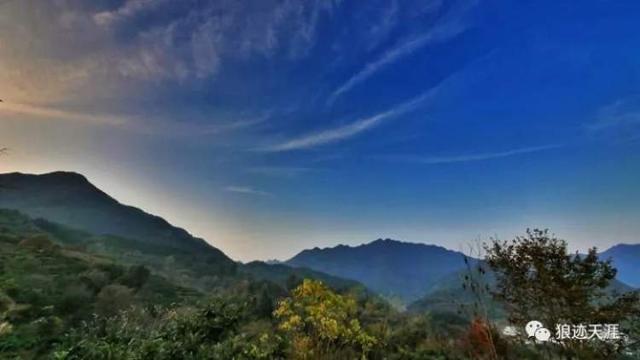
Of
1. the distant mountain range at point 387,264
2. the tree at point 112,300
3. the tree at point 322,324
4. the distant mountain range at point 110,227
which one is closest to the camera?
the tree at point 322,324

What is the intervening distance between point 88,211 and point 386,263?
84719 millimetres

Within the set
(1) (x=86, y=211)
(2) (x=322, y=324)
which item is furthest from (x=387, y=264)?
(2) (x=322, y=324)

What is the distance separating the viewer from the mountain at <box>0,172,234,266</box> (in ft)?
242

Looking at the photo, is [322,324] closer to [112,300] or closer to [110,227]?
[112,300]

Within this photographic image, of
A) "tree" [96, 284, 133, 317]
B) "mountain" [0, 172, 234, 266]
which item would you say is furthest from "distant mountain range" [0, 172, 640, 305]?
"tree" [96, 284, 133, 317]

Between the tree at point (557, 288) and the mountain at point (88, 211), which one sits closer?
the tree at point (557, 288)

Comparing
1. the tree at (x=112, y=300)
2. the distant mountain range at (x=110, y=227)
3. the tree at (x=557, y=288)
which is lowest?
the tree at (x=112, y=300)

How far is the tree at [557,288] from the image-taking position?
691cm

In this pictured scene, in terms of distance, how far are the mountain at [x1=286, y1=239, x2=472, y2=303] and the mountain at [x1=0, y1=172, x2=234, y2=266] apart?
3768 centimetres

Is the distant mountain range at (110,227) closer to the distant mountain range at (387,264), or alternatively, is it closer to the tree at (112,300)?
the tree at (112,300)

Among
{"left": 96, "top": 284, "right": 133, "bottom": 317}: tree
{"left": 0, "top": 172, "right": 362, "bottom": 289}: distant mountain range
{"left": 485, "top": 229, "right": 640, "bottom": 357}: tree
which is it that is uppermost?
{"left": 0, "top": 172, "right": 362, "bottom": 289}: distant mountain range

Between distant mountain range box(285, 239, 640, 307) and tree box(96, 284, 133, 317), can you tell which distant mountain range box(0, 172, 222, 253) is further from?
tree box(96, 284, 133, 317)

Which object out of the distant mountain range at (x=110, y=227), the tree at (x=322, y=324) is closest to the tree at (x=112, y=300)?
the tree at (x=322, y=324)

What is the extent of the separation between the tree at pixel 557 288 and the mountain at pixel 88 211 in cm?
6563
